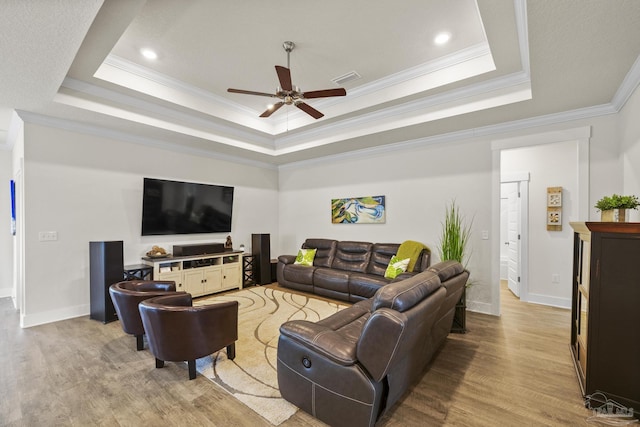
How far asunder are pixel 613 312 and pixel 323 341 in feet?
6.89

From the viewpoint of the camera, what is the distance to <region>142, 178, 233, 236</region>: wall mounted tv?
4668 mm

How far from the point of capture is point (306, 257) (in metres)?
5.54

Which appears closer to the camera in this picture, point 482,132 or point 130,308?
point 130,308

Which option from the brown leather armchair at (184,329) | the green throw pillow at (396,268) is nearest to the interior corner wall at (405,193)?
the green throw pillow at (396,268)

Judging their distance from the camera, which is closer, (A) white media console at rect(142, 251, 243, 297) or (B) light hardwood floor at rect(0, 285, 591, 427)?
(B) light hardwood floor at rect(0, 285, 591, 427)

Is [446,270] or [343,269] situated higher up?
[446,270]

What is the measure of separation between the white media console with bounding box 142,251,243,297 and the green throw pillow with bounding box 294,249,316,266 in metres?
1.19

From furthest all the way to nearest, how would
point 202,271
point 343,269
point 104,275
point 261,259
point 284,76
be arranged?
point 261,259 < point 343,269 < point 202,271 < point 104,275 < point 284,76

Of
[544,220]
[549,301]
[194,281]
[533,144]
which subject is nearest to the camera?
[533,144]

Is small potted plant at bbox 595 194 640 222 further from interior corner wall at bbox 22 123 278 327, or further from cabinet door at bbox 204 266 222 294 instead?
interior corner wall at bbox 22 123 278 327

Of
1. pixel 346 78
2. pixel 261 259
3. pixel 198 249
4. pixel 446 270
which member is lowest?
pixel 261 259

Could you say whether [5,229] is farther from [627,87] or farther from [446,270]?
[627,87]

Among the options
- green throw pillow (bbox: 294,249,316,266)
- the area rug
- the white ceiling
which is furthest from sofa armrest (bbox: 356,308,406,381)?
green throw pillow (bbox: 294,249,316,266)

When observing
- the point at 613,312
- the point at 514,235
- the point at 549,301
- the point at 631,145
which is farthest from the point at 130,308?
the point at 514,235
